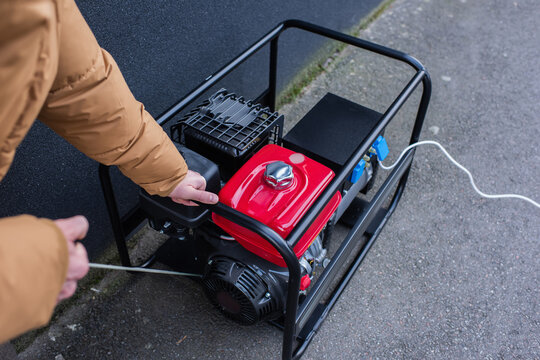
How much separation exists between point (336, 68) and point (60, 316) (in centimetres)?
189

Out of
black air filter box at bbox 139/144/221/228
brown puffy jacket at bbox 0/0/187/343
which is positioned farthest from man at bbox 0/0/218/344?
black air filter box at bbox 139/144/221/228

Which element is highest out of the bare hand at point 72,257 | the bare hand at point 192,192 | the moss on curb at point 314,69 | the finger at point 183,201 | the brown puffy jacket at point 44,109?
the brown puffy jacket at point 44,109

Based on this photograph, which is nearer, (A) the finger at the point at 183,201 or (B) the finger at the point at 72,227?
A: (B) the finger at the point at 72,227

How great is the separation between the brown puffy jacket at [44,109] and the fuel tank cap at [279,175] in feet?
1.18

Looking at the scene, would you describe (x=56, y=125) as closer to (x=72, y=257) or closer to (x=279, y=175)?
(x=72, y=257)

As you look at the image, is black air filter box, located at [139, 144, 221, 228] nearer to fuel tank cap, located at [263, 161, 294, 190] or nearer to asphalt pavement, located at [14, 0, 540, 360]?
fuel tank cap, located at [263, 161, 294, 190]

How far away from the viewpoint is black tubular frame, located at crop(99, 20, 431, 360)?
110 cm

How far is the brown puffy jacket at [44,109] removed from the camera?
2.26ft

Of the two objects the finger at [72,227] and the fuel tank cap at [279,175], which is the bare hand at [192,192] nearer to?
the fuel tank cap at [279,175]

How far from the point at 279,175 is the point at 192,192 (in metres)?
0.22

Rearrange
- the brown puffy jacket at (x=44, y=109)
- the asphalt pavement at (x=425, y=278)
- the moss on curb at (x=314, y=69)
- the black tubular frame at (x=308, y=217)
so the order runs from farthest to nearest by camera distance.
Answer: the moss on curb at (x=314, y=69) < the asphalt pavement at (x=425, y=278) < the black tubular frame at (x=308, y=217) < the brown puffy jacket at (x=44, y=109)

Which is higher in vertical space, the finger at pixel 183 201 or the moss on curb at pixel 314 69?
the finger at pixel 183 201

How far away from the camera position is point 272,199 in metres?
1.23

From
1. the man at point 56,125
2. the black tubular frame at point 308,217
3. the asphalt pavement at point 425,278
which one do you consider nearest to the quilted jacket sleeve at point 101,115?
the man at point 56,125
